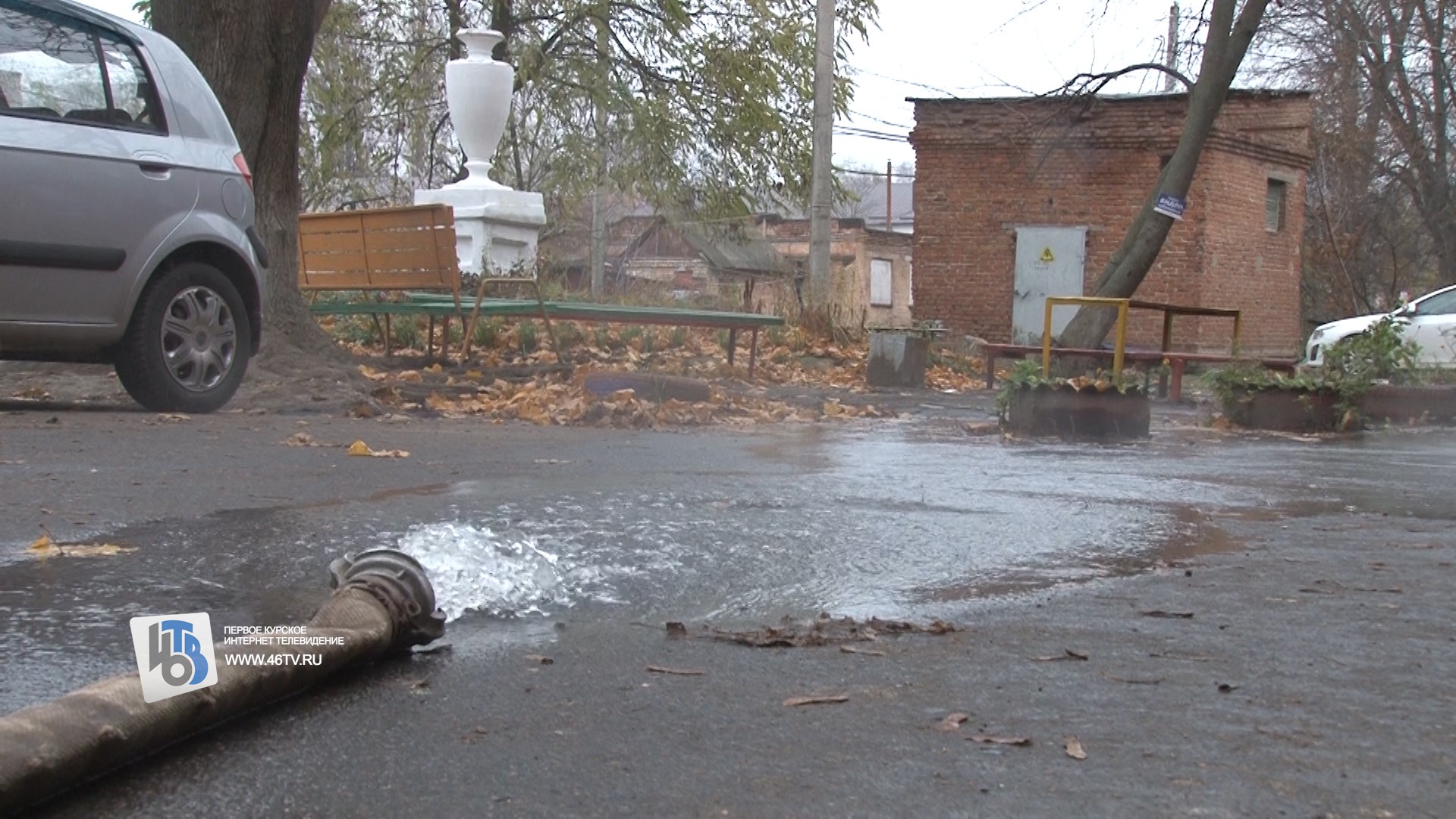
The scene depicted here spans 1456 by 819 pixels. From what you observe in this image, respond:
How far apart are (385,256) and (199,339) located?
386cm

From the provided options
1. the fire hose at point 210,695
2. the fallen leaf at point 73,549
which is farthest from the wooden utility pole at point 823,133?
the fire hose at point 210,695

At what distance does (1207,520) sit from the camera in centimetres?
528

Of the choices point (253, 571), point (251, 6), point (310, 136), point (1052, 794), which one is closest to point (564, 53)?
point (310, 136)

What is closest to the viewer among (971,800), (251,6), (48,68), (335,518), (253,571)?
(971,800)

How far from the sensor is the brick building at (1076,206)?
24.7 meters

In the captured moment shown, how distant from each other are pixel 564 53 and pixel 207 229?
717 inches

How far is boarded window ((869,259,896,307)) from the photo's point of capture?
64625mm

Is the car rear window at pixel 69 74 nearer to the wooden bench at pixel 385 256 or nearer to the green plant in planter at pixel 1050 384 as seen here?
the wooden bench at pixel 385 256

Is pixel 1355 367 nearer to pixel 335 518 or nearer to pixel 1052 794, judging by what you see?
pixel 335 518

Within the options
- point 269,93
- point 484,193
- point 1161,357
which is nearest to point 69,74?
point 269,93

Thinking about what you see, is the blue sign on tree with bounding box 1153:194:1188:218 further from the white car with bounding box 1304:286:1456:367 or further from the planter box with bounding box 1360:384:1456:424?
the planter box with bounding box 1360:384:1456:424

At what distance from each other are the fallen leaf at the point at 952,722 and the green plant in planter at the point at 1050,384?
22.8 ft

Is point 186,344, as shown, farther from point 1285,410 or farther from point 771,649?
point 1285,410

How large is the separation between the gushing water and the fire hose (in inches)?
11.8
